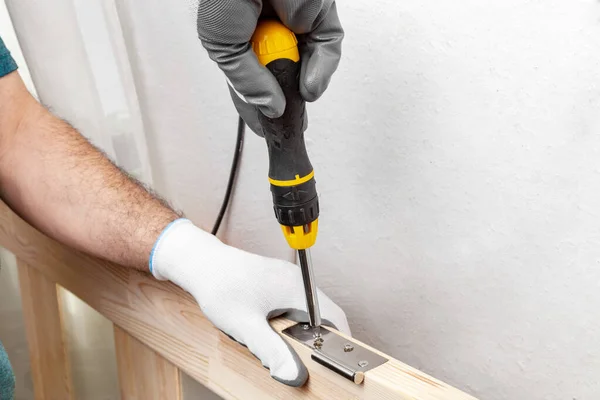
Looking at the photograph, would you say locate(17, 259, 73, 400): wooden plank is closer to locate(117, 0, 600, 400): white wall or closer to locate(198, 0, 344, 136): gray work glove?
locate(117, 0, 600, 400): white wall

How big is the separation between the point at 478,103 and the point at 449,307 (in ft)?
0.66

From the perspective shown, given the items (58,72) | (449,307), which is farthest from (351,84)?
(58,72)

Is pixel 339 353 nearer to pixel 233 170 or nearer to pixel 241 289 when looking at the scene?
pixel 241 289

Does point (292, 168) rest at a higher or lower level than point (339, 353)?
higher

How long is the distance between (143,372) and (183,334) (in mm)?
160

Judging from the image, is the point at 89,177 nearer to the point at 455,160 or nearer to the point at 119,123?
the point at 119,123

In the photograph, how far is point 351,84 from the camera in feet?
2.04

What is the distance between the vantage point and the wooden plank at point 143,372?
83cm

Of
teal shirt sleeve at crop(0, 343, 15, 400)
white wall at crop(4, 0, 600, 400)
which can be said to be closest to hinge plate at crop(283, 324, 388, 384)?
white wall at crop(4, 0, 600, 400)

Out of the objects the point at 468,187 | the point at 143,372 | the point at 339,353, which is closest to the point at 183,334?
the point at 143,372

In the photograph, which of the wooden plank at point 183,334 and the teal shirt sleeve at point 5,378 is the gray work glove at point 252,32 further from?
the teal shirt sleeve at point 5,378

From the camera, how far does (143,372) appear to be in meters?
0.88

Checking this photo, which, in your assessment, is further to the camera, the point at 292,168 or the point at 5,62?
the point at 5,62

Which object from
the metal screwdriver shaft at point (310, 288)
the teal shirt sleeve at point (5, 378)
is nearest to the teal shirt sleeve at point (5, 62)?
the teal shirt sleeve at point (5, 378)
